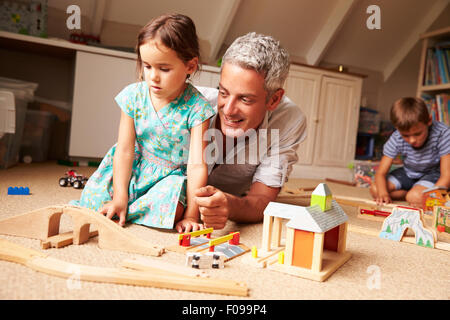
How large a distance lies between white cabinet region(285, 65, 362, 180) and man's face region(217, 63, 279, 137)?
1704mm

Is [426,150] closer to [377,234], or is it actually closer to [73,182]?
[377,234]

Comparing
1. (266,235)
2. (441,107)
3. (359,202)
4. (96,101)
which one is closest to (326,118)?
(441,107)

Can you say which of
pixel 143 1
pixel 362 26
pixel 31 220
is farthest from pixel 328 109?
pixel 31 220

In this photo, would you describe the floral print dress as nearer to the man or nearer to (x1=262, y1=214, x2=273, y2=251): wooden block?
the man

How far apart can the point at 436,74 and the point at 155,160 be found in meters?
2.42

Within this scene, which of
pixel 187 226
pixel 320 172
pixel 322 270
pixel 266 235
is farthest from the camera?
pixel 320 172

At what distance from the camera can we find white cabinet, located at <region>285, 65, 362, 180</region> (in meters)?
2.69

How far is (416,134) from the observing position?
5.85 ft

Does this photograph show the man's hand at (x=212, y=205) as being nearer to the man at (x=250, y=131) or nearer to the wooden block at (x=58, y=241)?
the man at (x=250, y=131)

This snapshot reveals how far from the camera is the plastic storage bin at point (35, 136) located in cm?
211

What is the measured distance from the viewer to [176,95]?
3.31 ft

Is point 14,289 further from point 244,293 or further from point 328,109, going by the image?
point 328,109

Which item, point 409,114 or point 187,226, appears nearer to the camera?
point 187,226
